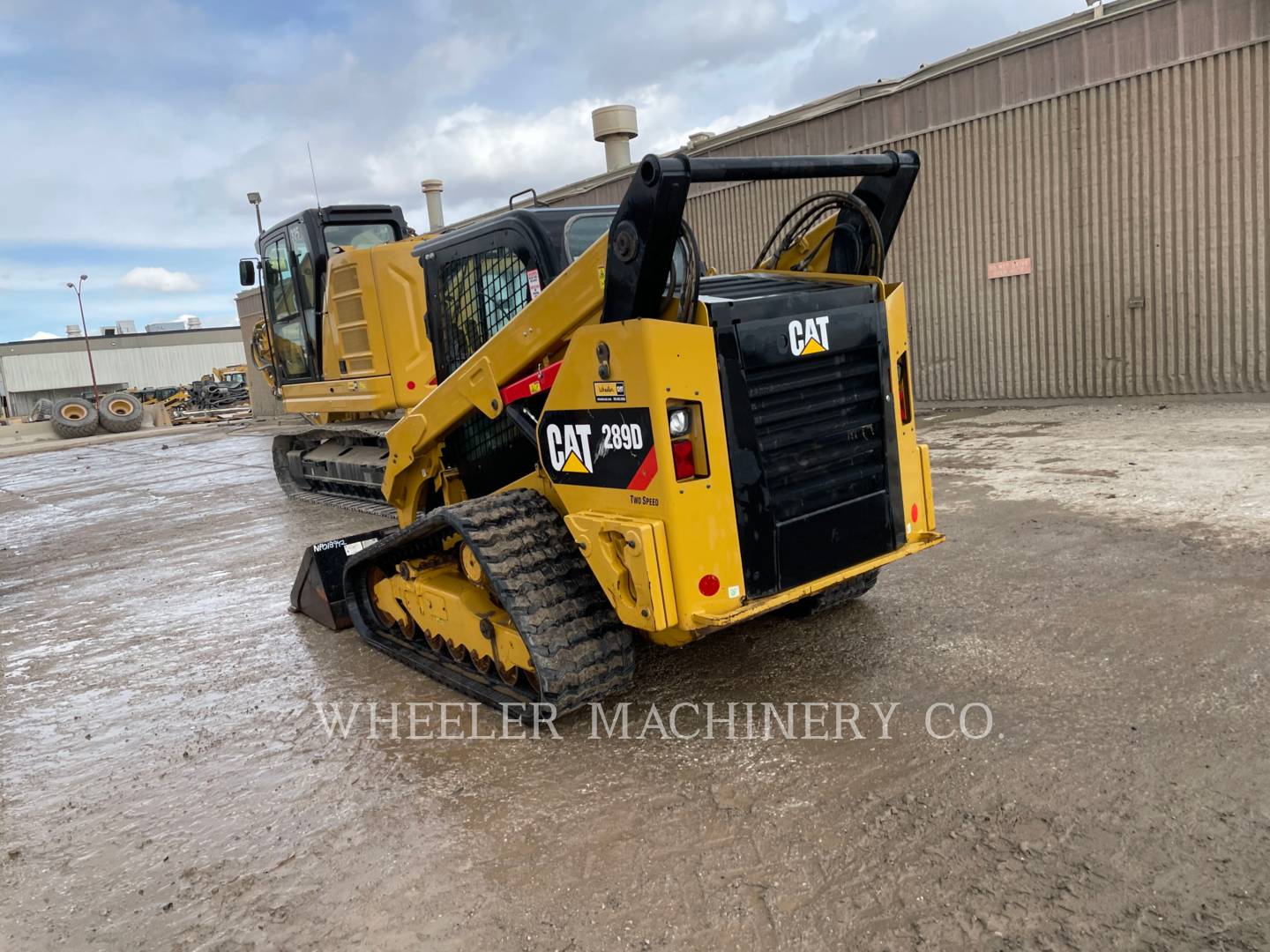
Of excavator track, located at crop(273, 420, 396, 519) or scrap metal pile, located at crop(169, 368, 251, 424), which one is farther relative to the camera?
scrap metal pile, located at crop(169, 368, 251, 424)

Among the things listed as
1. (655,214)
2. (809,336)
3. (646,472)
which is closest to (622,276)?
(655,214)

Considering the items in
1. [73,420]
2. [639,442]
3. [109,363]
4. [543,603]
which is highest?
[109,363]

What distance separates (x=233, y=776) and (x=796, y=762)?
2.17 meters

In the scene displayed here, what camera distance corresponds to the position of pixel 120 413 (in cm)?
3014

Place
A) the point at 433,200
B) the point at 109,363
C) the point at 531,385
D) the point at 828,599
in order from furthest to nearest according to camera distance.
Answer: the point at 109,363, the point at 433,200, the point at 828,599, the point at 531,385

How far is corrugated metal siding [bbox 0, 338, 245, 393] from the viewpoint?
2409 inches

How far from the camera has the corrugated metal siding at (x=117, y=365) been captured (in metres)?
61.2

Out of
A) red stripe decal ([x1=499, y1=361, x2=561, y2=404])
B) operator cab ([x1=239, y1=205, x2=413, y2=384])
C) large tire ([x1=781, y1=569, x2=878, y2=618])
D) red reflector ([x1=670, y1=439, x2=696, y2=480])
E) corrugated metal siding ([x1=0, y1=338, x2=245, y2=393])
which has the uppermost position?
corrugated metal siding ([x1=0, y1=338, x2=245, y2=393])

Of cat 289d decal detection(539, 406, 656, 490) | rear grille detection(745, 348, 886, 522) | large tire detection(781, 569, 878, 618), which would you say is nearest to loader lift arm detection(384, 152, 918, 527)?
cat 289d decal detection(539, 406, 656, 490)

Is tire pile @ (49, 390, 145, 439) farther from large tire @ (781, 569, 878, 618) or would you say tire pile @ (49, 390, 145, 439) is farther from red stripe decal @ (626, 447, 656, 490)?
red stripe decal @ (626, 447, 656, 490)

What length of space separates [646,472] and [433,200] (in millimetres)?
25781

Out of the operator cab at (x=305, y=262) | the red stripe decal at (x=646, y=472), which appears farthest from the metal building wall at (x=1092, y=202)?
the red stripe decal at (x=646, y=472)

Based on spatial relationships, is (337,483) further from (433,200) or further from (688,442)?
(433,200)

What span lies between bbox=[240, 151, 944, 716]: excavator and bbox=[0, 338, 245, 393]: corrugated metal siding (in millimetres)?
67178
